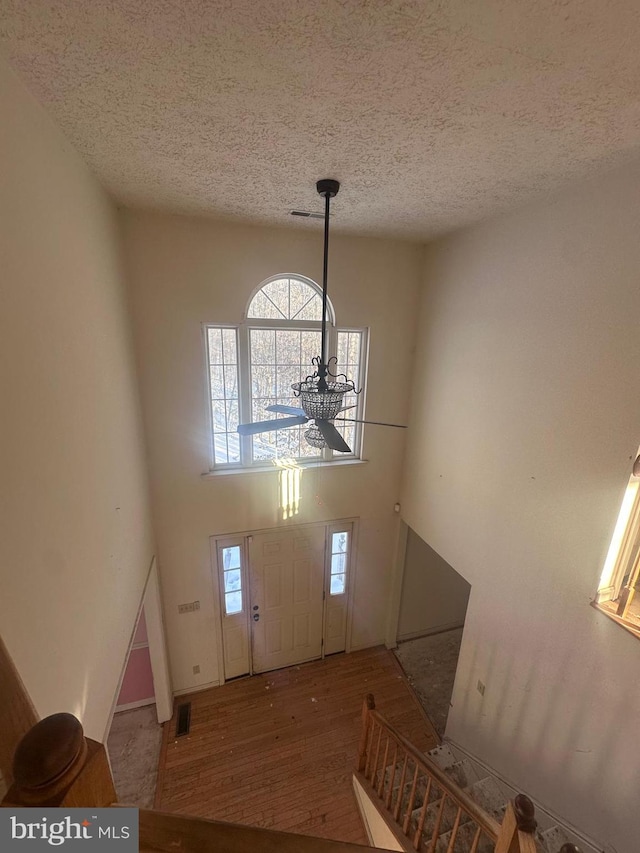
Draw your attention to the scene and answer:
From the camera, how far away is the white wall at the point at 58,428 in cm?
147

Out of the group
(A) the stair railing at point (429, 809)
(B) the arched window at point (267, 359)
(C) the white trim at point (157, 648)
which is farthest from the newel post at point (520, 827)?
(C) the white trim at point (157, 648)

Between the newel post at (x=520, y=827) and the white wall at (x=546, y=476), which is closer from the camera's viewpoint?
the newel post at (x=520, y=827)

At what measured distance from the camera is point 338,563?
5008mm

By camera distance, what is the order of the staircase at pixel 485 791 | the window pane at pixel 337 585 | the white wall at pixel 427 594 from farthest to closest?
1. the white wall at pixel 427 594
2. the window pane at pixel 337 585
3. the staircase at pixel 485 791

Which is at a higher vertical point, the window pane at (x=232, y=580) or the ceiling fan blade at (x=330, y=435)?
the ceiling fan blade at (x=330, y=435)

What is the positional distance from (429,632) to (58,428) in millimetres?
5849

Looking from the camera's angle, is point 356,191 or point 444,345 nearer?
point 356,191

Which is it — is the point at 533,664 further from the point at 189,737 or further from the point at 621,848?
the point at 189,737

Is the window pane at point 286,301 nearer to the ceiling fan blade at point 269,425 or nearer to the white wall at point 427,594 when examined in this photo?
the ceiling fan blade at point 269,425

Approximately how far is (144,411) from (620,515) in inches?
154

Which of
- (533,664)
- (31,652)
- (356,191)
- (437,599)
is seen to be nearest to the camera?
(31,652)

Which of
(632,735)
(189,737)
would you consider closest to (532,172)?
(632,735)

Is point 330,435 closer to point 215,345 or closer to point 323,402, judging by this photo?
point 323,402

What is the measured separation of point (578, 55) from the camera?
138 centimetres
